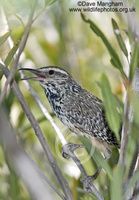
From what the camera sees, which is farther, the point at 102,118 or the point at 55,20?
the point at 55,20

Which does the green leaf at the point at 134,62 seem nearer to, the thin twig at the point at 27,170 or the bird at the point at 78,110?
the thin twig at the point at 27,170

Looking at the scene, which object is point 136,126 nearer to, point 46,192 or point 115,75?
point 46,192

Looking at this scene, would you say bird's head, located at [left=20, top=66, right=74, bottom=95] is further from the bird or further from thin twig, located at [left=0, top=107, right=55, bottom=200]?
thin twig, located at [left=0, top=107, right=55, bottom=200]


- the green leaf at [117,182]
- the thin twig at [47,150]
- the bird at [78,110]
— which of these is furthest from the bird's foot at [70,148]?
the green leaf at [117,182]

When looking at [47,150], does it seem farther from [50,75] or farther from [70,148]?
[50,75]

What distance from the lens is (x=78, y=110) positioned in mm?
2330

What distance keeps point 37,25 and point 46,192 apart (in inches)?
103

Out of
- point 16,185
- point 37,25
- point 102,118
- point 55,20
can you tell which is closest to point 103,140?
point 102,118

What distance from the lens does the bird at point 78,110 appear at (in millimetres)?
2277

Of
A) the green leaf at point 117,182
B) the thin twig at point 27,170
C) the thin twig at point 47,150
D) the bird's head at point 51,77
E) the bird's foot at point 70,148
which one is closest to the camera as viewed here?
the thin twig at point 27,170

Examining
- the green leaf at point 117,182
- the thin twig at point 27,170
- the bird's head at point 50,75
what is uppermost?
the thin twig at point 27,170

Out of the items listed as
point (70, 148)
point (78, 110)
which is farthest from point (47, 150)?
point (78, 110)

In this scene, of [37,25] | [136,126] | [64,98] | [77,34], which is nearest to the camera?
[136,126]

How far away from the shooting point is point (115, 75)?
2.97 meters
